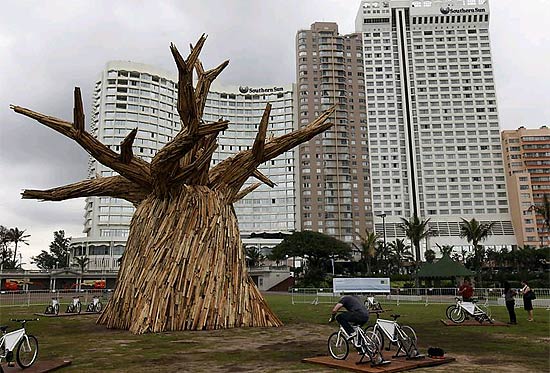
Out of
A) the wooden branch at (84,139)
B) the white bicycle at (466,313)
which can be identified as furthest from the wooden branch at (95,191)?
the white bicycle at (466,313)

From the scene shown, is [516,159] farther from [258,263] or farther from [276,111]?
[258,263]

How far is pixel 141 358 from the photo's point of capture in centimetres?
1052

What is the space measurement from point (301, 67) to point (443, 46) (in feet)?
126

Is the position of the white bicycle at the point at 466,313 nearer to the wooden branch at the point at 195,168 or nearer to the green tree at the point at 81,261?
the wooden branch at the point at 195,168

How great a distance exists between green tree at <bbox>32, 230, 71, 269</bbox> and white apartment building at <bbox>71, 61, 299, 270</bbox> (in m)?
10.6

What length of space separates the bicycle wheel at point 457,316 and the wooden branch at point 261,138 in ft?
30.4

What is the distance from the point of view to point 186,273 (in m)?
15.2

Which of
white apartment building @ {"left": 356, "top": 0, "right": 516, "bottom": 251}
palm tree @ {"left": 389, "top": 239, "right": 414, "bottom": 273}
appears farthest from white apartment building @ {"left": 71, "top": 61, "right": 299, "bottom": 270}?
palm tree @ {"left": 389, "top": 239, "right": 414, "bottom": 273}

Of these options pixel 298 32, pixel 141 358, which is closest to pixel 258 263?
pixel 298 32

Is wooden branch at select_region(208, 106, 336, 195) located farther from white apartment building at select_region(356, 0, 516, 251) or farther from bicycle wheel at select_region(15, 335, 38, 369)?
white apartment building at select_region(356, 0, 516, 251)

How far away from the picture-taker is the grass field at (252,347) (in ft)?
31.3

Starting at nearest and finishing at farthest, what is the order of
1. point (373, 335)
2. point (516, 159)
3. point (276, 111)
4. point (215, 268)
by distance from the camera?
1. point (373, 335)
2. point (215, 268)
3. point (516, 159)
4. point (276, 111)

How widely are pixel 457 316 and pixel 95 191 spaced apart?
14.1m

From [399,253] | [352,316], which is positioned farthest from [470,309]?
[399,253]
